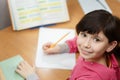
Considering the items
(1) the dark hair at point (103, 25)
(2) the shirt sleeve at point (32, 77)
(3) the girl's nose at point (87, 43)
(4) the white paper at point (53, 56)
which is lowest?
(2) the shirt sleeve at point (32, 77)

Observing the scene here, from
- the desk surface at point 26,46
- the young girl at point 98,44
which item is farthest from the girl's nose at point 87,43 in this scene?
the desk surface at point 26,46

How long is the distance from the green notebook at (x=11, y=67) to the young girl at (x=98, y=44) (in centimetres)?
27

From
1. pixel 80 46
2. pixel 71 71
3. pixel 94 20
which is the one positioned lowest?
pixel 71 71

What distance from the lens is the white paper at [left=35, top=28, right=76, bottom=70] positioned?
116 centimetres

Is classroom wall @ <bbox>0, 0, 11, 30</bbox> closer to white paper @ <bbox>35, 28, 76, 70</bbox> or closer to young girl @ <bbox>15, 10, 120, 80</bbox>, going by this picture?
white paper @ <bbox>35, 28, 76, 70</bbox>

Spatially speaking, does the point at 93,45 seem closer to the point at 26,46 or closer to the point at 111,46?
the point at 111,46

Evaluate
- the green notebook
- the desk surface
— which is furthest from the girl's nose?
the green notebook

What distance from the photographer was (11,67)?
113 centimetres

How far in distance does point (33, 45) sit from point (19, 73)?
201 mm

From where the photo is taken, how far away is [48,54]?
121 cm

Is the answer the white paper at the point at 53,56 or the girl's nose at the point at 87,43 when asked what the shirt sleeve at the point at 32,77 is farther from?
the girl's nose at the point at 87,43

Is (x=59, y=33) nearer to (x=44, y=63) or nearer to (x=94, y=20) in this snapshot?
(x=44, y=63)

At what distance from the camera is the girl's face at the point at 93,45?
95cm

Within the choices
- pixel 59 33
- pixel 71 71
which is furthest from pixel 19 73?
pixel 59 33
